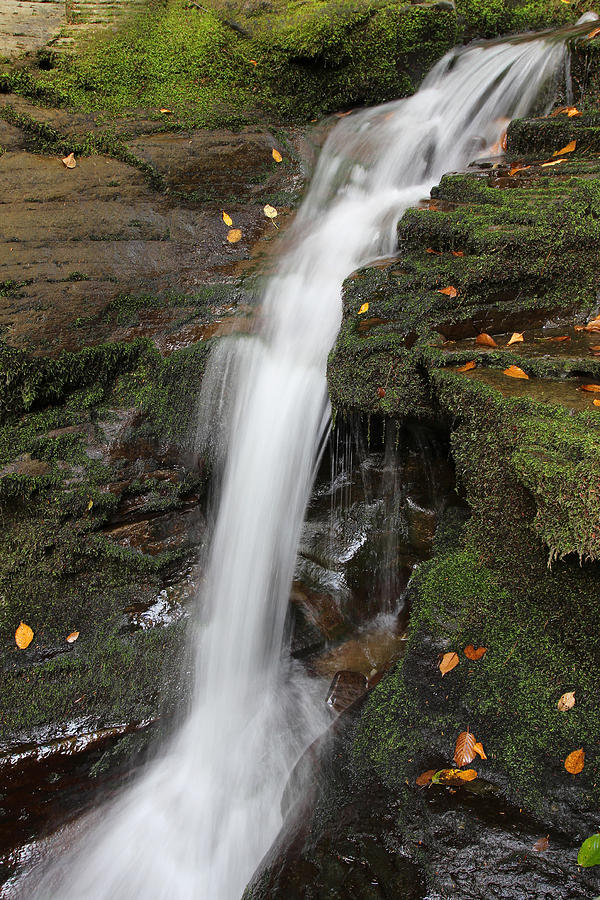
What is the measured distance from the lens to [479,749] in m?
2.40

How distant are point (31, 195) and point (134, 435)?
225 centimetres

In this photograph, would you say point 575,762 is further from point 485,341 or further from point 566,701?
point 485,341

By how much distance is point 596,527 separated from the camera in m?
2.07

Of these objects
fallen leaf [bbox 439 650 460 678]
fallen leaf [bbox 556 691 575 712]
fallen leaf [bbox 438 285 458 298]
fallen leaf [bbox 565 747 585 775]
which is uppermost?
fallen leaf [bbox 438 285 458 298]

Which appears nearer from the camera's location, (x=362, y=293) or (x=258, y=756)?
(x=258, y=756)

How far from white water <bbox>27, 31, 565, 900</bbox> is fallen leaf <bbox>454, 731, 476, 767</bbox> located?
3.38 ft

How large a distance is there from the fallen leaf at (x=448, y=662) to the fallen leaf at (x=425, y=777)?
42cm

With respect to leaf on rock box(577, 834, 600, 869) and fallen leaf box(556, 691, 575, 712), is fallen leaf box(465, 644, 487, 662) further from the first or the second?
leaf on rock box(577, 834, 600, 869)

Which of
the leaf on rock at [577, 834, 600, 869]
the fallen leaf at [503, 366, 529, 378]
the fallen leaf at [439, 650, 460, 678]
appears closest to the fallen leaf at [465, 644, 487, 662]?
the fallen leaf at [439, 650, 460, 678]

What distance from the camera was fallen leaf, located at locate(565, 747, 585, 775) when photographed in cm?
224

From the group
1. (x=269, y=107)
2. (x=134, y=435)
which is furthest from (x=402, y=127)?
(x=134, y=435)

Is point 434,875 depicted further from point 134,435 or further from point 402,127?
point 402,127

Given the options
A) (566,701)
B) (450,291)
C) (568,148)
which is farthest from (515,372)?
(568,148)

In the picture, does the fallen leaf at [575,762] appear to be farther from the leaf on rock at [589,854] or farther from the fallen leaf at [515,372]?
the fallen leaf at [515,372]
